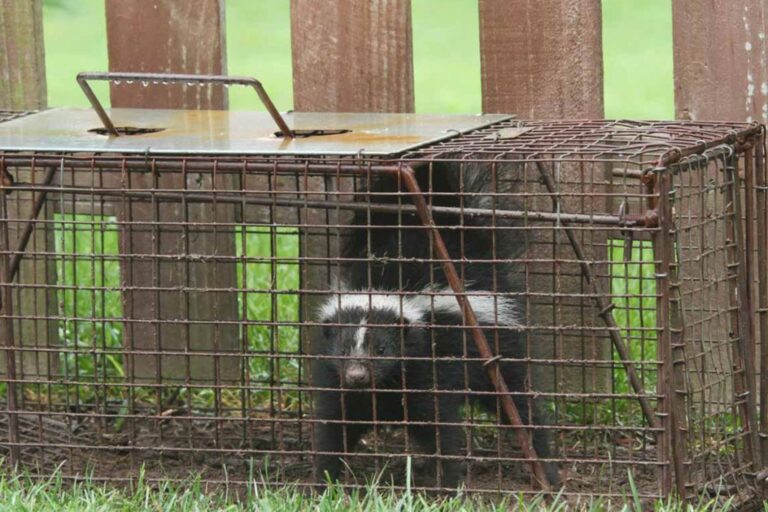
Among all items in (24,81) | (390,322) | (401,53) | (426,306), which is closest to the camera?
(390,322)

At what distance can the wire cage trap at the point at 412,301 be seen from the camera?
4094 millimetres

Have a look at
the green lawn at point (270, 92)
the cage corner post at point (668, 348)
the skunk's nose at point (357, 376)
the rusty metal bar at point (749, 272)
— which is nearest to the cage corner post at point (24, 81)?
the green lawn at point (270, 92)

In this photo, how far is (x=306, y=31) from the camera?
16.9ft

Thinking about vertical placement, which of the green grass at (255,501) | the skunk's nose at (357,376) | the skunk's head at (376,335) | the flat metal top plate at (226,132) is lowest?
the green grass at (255,501)

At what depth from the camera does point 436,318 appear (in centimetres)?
490

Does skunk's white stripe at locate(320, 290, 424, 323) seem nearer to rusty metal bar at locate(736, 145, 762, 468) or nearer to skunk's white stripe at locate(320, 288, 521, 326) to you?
skunk's white stripe at locate(320, 288, 521, 326)

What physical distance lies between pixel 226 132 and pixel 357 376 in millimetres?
954

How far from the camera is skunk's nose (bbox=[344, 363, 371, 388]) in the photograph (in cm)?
464

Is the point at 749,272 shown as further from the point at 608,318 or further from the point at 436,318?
the point at 436,318

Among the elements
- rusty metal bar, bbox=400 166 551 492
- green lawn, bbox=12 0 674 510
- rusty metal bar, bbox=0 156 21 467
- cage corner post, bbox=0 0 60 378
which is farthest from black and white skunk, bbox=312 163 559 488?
cage corner post, bbox=0 0 60 378

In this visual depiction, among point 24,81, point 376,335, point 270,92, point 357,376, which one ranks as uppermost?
point 270,92

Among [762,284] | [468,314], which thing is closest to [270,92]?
[762,284]

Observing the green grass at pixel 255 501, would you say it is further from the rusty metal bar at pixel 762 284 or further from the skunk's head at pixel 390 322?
the skunk's head at pixel 390 322

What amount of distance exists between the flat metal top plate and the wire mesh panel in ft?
0.21
